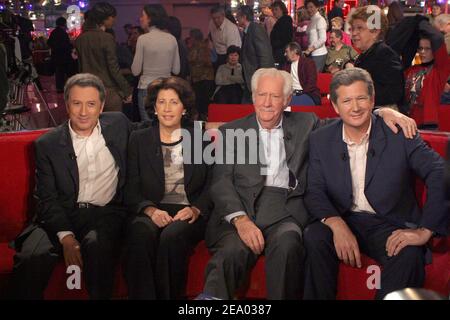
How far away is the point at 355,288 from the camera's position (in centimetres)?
291

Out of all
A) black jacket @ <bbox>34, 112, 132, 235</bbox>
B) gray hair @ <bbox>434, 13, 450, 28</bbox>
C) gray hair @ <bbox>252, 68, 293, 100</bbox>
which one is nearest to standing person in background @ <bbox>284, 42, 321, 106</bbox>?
gray hair @ <bbox>434, 13, 450, 28</bbox>

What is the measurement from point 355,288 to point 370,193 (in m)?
0.49

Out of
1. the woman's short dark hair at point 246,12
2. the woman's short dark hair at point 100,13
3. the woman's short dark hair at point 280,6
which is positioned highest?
the woman's short dark hair at point 280,6

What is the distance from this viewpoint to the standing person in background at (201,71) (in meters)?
7.44

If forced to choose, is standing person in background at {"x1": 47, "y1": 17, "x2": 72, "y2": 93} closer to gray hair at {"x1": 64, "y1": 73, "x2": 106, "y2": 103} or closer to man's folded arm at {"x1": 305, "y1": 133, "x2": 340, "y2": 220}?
gray hair at {"x1": 64, "y1": 73, "x2": 106, "y2": 103}

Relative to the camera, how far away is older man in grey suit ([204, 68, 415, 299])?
9.70 feet

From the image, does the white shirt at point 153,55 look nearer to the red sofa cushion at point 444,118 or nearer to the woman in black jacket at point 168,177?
the woman in black jacket at point 168,177

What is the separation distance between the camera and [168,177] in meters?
3.30

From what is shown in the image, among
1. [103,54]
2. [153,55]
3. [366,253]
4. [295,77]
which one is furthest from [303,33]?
[366,253]

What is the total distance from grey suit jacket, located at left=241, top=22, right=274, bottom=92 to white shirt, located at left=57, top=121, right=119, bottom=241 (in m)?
3.17

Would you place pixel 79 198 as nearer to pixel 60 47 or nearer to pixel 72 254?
pixel 72 254

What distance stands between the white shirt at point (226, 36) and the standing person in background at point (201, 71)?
0.22 meters

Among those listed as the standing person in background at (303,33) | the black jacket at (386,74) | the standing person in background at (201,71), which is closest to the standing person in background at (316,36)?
the standing person in background at (303,33)
